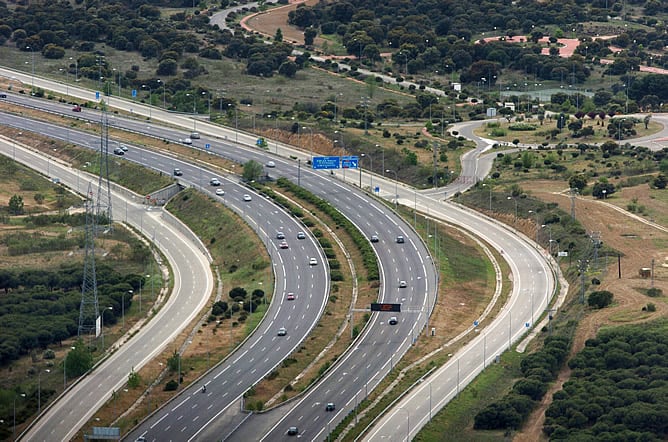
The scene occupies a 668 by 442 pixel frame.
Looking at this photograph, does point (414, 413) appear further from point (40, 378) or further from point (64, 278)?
point (64, 278)

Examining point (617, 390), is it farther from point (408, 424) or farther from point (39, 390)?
point (39, 390)

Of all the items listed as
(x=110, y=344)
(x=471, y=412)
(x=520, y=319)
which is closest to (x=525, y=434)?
(x=471, y=412)

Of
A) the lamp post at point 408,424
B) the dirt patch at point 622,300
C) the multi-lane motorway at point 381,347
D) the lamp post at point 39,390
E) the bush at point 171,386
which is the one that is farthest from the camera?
the bush at point 171,386

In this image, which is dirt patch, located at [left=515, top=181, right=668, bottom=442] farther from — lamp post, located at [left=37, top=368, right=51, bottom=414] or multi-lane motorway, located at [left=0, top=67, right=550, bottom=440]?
lamp post, located at [left=37, top=368, right=51, bottom=414]

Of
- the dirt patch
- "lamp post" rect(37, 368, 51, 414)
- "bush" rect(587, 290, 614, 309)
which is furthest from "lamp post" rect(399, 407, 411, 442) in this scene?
"lamp post" rect(37, 368, 51, 414)

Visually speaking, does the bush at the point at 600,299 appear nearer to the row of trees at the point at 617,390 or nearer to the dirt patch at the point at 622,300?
the dirt patch at the point at 622,300

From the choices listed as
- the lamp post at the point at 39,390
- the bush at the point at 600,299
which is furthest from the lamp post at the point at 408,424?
the lamp post at the point at 39,390

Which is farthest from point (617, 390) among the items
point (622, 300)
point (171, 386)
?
point (171, 386)

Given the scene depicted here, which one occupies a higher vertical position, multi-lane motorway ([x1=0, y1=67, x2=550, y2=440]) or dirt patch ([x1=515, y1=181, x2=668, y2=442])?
dirt patch ([x1=515, y1=181, x2=668, y2=442])
